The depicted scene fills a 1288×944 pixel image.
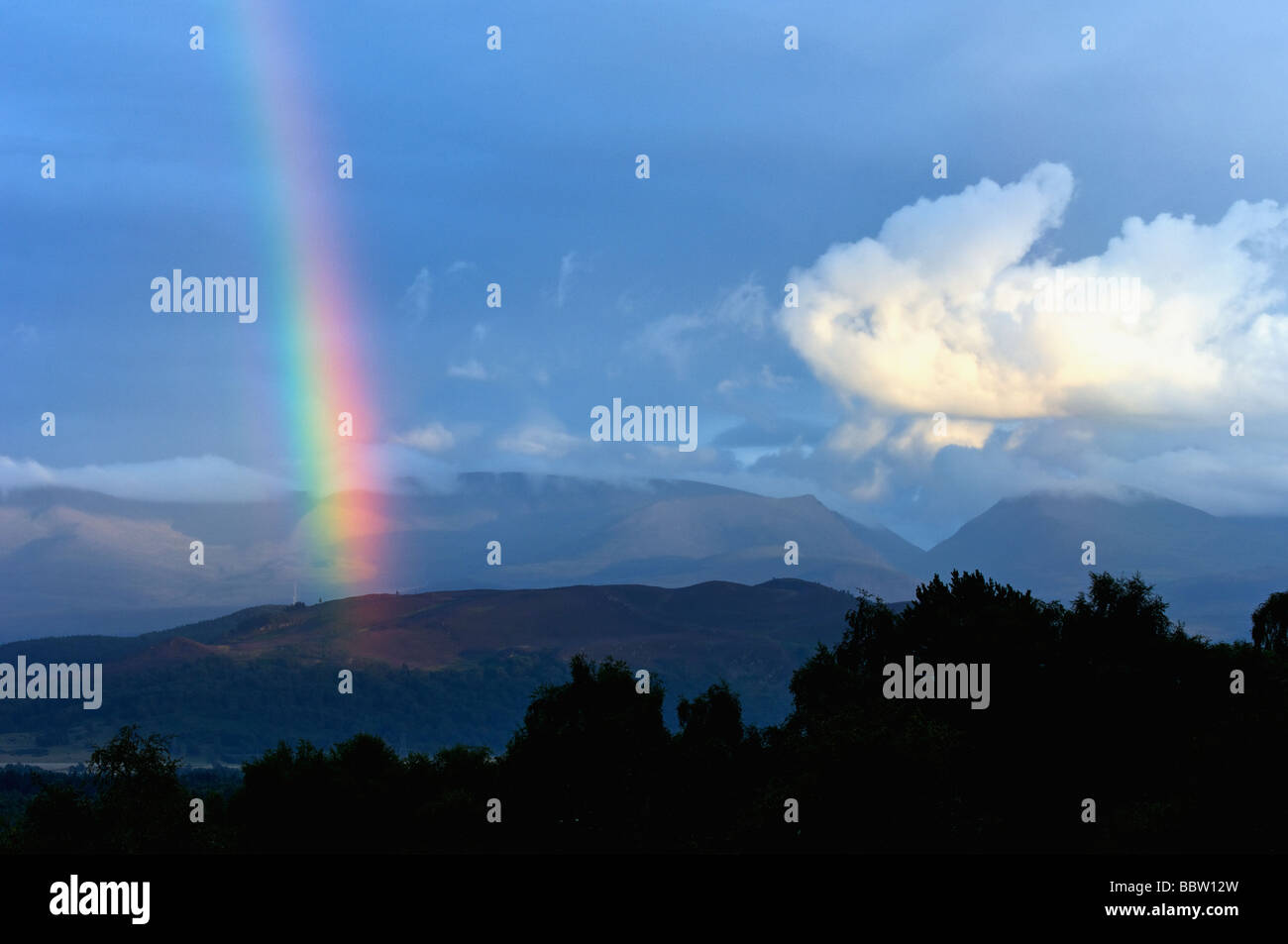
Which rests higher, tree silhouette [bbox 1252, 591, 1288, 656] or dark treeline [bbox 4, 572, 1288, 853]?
tree silhouette [bbox 1252, 591, 1288, 656]

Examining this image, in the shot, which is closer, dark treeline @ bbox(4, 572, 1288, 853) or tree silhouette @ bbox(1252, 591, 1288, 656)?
dark treeline @ bbox(4, 572, 1288, 853)

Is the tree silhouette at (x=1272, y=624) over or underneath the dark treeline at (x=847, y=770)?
over

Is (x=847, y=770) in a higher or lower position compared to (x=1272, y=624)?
lower

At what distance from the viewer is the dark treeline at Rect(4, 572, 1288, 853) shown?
7425cm

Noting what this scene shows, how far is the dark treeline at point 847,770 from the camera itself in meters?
74.2

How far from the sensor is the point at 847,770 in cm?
7581

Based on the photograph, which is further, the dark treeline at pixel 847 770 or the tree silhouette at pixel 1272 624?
the tree silhouette at pixel 1272 624

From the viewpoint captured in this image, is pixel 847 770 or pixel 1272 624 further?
pixel 1272 624
